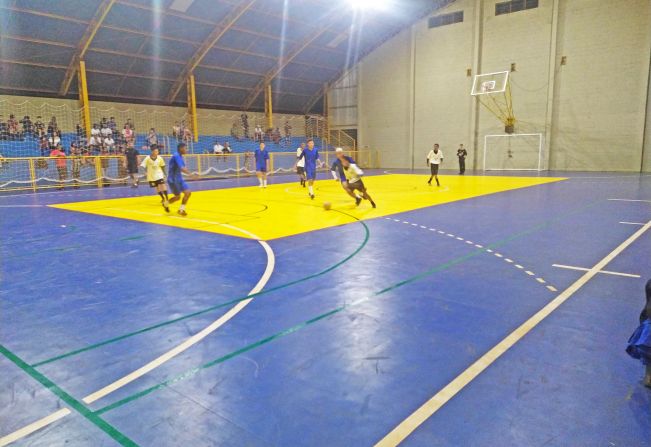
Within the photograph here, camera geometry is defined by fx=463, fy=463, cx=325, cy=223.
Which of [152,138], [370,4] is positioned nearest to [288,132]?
[370,4]

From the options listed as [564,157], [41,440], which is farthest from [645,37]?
[41,440]

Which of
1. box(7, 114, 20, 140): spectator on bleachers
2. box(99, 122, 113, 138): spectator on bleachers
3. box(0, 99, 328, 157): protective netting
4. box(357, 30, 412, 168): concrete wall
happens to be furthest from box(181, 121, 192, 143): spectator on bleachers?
box(357, 30, 412, 168): concrete wall

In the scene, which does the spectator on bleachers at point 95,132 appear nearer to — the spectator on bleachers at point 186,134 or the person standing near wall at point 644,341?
the spectator on bleachers at point 186,134

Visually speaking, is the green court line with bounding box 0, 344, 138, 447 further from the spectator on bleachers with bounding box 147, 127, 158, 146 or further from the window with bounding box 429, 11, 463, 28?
the window with bounding box 429, 11, 463, 28

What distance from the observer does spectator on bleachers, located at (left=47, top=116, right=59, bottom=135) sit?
2459 centimetres

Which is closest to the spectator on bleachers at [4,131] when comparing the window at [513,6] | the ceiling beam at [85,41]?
the ceiling beam at [85,41]

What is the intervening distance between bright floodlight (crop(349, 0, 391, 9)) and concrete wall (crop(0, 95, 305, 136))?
11.6m

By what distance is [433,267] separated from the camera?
657 cm

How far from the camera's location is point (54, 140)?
24.0 meters

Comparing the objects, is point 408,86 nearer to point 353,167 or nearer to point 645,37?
point 645,37

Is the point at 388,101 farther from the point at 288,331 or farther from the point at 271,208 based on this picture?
the point at 288,331

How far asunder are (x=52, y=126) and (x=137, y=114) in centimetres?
653

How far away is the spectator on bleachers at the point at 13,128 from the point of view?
76.9ft

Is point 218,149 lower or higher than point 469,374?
higher
